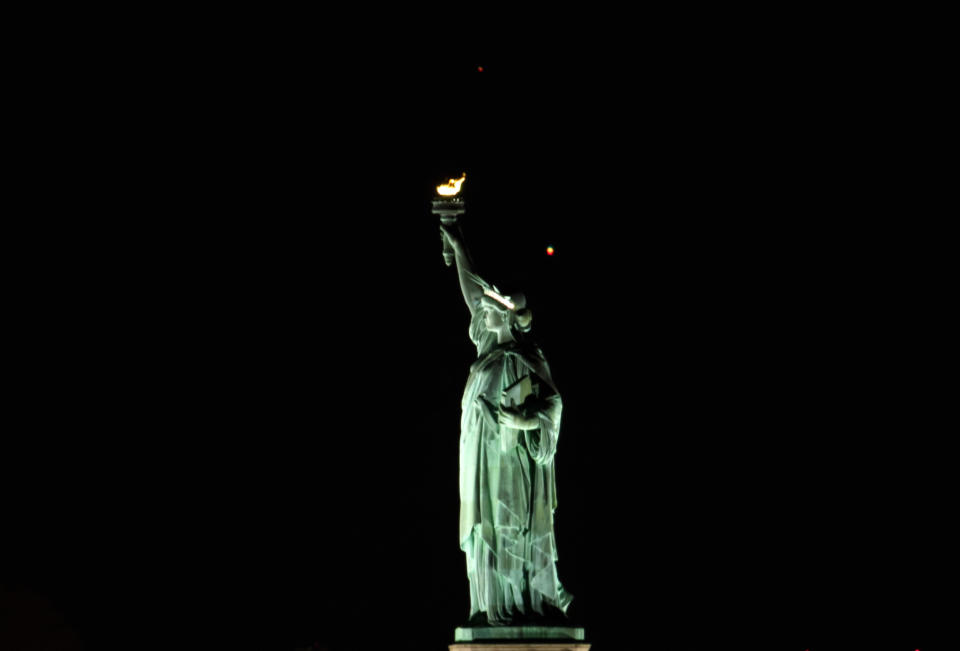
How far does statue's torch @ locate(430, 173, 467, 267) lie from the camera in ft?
42.8

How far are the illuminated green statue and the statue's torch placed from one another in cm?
12

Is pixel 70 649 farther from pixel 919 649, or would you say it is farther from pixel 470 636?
pixel 919 649

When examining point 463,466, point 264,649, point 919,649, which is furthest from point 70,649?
point 919,649

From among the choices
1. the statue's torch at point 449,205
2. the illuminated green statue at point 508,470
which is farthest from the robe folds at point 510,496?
the statue's torch at point 449,205

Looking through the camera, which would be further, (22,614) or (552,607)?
(22,614)

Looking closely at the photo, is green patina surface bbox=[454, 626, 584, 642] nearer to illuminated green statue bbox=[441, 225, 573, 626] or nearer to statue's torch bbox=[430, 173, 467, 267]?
illuminated green statue bbox=[441, 225, 573, 626]

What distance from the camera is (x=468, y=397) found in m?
12.9

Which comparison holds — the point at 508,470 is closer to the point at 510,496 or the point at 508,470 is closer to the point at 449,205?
the point at 510,496

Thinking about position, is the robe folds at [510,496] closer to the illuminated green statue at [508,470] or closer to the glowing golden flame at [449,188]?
the illuminated green statue at [508,470]

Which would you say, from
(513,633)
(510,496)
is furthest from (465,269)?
(513,633)

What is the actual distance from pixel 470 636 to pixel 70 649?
7336 mm

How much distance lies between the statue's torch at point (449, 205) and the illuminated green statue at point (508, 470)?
0.12m

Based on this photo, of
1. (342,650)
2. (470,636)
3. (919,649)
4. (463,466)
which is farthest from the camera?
(919,649)

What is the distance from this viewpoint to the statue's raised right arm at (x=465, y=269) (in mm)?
13000
